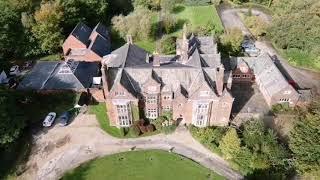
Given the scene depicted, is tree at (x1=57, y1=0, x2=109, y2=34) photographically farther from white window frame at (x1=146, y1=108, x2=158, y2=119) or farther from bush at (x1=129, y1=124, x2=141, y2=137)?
bush at (x1=129, y1=124, x2=141, y2=137)

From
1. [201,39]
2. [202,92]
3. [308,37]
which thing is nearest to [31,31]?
[201,39]

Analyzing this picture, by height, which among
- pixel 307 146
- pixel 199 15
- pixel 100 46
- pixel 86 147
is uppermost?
pixel 100 46

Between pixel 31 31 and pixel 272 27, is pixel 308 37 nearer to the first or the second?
pixel 272 27

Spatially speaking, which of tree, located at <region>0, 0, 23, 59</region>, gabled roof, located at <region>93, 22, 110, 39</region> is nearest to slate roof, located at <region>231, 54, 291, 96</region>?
gabled roof, located at <region>93, 22, 110, 39</region>

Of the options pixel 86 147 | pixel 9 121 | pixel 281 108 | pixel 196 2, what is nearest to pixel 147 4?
pixel 196 2

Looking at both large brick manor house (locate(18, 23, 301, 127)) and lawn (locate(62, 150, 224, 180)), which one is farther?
large brick manor house (locate(18, 23, 301, 127))

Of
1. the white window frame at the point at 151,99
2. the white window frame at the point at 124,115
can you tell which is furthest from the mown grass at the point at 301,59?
the white window frame at the point at 124,115

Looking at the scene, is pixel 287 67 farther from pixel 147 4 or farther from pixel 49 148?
pixel 49 148
